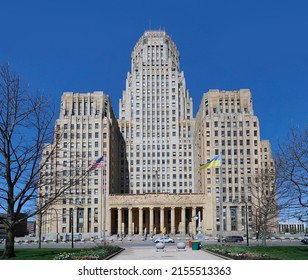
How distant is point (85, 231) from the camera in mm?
100688

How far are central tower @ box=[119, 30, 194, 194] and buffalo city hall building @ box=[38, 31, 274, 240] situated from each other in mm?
306

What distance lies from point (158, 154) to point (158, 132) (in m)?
6.76

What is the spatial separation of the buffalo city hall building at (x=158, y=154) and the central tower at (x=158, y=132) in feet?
1.00

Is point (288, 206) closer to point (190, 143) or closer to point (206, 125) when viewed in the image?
point (206, 125)

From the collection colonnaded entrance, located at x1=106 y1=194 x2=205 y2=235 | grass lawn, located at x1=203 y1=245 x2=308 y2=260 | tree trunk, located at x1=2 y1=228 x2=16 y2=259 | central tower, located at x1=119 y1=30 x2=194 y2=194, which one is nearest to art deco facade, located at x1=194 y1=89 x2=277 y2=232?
colonnaded entrance, located at x1=106 y1=194 x2=205 y2=235

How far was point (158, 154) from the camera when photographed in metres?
128

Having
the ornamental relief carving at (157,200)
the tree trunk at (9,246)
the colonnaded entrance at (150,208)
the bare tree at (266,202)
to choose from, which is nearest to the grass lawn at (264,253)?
the bare tree at (266,202)

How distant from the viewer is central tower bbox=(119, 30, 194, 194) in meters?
127

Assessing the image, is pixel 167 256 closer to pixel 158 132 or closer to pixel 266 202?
pixel 266 202

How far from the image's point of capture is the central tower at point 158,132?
417 ft

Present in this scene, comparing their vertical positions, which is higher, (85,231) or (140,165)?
(140,165)

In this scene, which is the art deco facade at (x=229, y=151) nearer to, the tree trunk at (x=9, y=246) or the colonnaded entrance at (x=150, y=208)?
the colonnaded entrance at (x=150, y=208)
